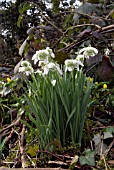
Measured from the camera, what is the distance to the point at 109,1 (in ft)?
7.26

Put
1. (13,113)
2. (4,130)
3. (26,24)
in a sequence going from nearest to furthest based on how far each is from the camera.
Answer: (4,130) < (13,113) < (26,24)

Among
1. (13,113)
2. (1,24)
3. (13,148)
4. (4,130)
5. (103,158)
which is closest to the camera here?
(103,158)

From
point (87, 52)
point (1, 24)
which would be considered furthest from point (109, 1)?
point (1, 24)

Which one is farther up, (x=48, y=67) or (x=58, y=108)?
(x=48, y=67)

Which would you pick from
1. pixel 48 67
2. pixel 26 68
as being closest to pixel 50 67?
pixel 48 67

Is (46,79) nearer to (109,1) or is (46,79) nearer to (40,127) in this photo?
(40,127)

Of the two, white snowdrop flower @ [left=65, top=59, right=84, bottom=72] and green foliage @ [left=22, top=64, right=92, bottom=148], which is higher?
white snowdrop flower @ [left=65, top=59, right=84, bottom=72]

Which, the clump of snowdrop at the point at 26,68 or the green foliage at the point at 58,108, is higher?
the clump of snowdrop at the point at 26,68

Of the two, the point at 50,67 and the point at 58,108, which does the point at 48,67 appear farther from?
the point at 58,108

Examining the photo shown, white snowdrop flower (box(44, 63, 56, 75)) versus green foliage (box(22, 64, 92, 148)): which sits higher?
white snowdrop flower (box(44, 63, 56, 75))

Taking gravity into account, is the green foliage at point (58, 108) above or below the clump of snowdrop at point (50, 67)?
below

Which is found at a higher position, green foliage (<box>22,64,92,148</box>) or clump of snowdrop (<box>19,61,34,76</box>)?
clump of snowdrop (<box>19,61,34,76</box>)

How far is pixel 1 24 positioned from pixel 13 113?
4321mm

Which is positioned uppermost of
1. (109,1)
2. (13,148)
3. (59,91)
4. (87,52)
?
(109,1)
